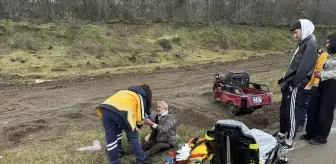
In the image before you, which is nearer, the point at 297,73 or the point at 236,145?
the point at 236,145

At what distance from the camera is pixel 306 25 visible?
5.91 metres

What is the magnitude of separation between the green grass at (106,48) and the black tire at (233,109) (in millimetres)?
6832

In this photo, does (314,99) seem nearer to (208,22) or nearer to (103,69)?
(103,69)

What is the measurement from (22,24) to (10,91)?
266 inches

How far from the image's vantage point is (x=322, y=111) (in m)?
6.45

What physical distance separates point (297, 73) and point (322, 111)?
3.58 ft

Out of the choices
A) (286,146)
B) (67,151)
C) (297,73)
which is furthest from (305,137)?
(67,151)

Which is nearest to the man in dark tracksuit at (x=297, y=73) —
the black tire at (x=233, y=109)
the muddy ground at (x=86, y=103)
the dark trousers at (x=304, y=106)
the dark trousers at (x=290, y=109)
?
the dark trousers at (x=290, y=109)

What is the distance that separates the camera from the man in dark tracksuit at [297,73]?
582cm

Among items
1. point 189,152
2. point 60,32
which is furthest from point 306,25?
point 60,32

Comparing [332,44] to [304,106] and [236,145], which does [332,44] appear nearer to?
[304,106]

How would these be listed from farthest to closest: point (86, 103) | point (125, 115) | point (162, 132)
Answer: point (86, 103) < point (162, 132) < point (125, 115)

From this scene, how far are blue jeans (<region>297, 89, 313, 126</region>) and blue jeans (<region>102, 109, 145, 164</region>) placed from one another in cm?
290

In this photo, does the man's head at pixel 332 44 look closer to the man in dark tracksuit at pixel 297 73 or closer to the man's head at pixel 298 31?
the man in dark tracksuit at pixel 297 73
